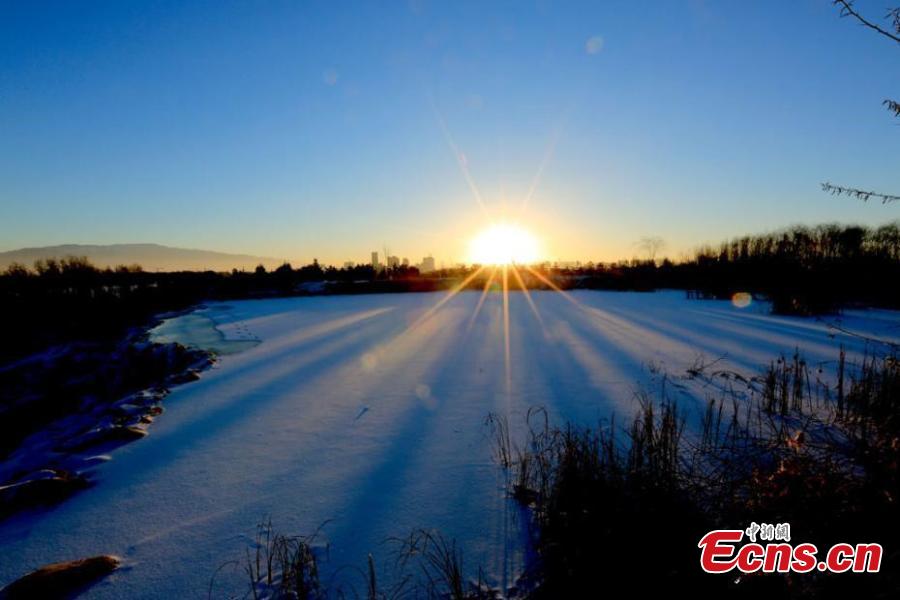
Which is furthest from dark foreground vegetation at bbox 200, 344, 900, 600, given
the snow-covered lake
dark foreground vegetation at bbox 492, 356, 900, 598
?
the snow-covered lake

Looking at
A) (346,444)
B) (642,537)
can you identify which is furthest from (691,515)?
(346,444)

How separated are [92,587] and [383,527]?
1.38 m

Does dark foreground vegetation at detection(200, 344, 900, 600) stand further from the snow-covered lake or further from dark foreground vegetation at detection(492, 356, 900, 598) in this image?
the snow-covered lake

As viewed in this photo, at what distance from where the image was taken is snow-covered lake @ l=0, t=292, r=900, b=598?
2.14 m

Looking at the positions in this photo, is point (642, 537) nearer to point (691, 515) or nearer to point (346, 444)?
point (691, 515)

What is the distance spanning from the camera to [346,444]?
3.38 m

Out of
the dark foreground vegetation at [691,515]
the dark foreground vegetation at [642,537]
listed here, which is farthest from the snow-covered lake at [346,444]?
the dark foreground vegetation at [691,515]

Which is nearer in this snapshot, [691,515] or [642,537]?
[642,537]

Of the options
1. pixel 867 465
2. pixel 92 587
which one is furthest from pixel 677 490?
pixel 92 587

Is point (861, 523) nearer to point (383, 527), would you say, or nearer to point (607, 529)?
point (607, 529)

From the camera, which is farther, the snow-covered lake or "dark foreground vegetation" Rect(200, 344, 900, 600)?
the snow-covered lake

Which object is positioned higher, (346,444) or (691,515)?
(691,515)

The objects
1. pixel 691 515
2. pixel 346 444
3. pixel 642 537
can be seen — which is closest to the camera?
pixel 642 537

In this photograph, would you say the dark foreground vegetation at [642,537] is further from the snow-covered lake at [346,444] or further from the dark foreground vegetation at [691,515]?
the snow-covered lake at [346,444]
